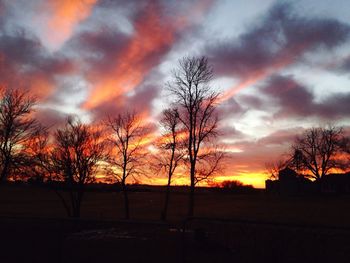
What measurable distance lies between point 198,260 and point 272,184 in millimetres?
118926

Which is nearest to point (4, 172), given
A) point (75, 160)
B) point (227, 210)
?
point (75, 160)

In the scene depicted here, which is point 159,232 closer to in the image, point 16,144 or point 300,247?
point 300,247

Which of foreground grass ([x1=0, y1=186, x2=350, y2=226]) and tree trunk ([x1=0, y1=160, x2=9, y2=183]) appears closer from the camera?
tree trunk ([x1=0, y1=160, x2=9, y2=183])

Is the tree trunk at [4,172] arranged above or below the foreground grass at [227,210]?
above

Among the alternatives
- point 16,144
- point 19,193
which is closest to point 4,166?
point 16,144

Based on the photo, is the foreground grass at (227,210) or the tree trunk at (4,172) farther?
the foreground grass at (227,210)

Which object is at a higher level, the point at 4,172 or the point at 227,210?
the point at 4,172

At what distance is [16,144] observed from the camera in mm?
34625

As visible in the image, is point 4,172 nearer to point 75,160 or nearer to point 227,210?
point 75,160

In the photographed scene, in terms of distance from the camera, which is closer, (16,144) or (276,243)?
(276,243)

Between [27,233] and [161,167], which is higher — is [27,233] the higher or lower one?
the lower one

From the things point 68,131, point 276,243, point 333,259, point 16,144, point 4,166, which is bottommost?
point 333,259

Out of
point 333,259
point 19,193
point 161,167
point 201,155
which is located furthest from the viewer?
point 19,193

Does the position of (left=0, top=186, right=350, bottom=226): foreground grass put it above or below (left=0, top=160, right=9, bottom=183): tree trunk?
below
